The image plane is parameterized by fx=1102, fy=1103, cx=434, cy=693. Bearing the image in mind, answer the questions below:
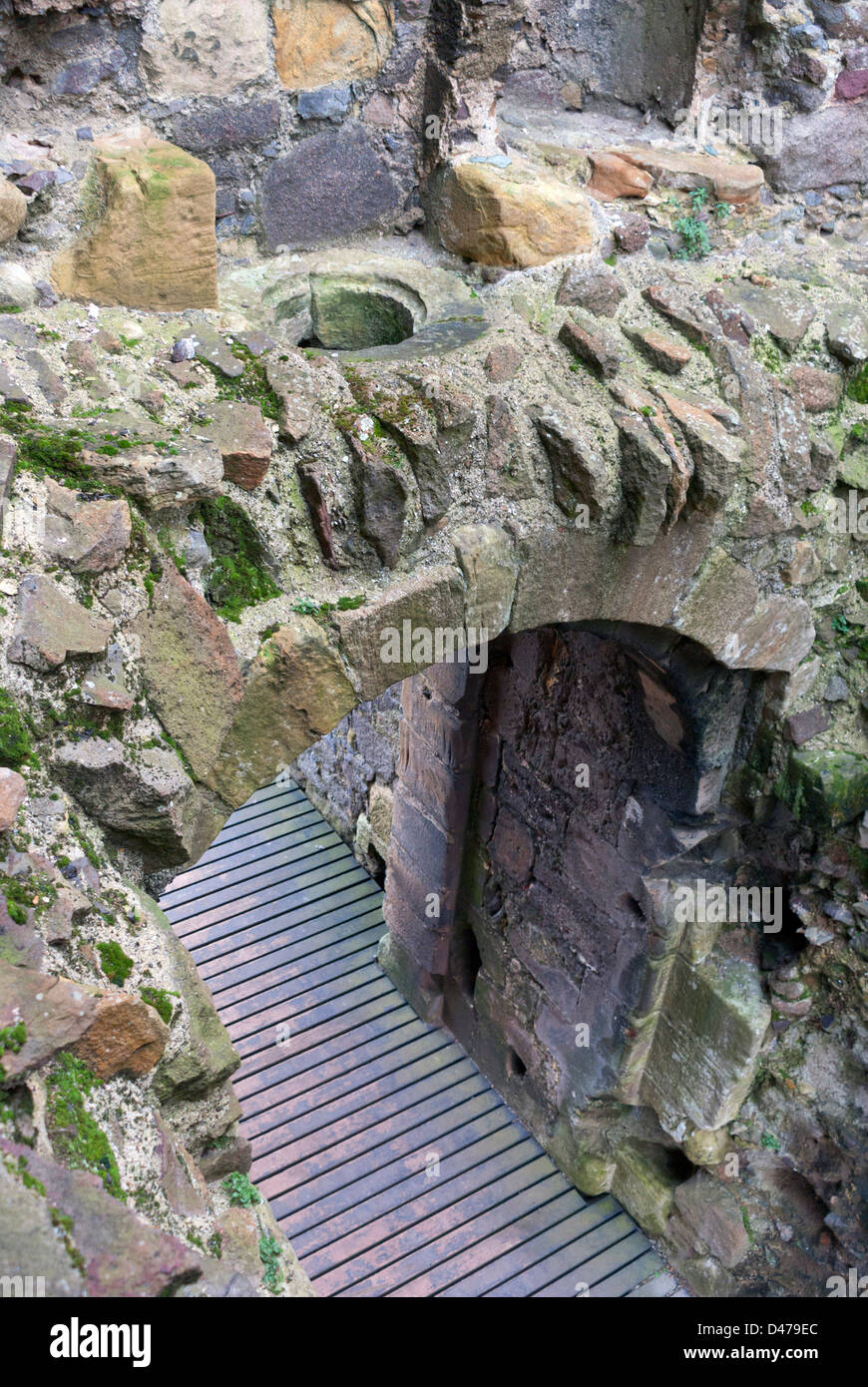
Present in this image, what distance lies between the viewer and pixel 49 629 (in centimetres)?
175

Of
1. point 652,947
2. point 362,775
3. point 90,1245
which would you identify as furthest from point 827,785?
point 362,775

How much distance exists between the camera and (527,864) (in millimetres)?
4449

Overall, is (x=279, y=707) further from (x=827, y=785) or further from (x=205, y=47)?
(x=827, y=785)

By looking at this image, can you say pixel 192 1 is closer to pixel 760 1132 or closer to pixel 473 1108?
pixel 760 1132

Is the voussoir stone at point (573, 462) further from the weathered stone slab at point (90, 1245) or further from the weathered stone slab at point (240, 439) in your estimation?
the weathered stone slab at point (90, 1245)

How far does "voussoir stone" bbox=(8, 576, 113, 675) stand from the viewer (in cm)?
173

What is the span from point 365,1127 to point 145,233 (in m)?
3.68

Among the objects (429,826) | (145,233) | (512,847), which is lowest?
(512,847)

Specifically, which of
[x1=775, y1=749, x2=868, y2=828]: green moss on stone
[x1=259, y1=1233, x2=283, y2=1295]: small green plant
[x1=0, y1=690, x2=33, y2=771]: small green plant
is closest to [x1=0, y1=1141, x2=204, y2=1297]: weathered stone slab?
[x1=259, y1=1233, x2=283, y2=1295]: small green plant

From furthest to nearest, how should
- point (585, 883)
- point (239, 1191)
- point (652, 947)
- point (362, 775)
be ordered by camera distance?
point (362, 775)
point (585, 883)
point (652, 947)
point (239, 1191)

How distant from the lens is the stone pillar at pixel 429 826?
179 inches

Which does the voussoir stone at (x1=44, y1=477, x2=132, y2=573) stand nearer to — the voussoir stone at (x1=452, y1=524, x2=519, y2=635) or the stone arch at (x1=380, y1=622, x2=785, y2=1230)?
the voussoir stone at (x1=452, y1=524, x2=519, y2=635)

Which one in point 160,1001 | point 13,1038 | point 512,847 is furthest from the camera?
point 512,847

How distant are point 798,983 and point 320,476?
246 cm
